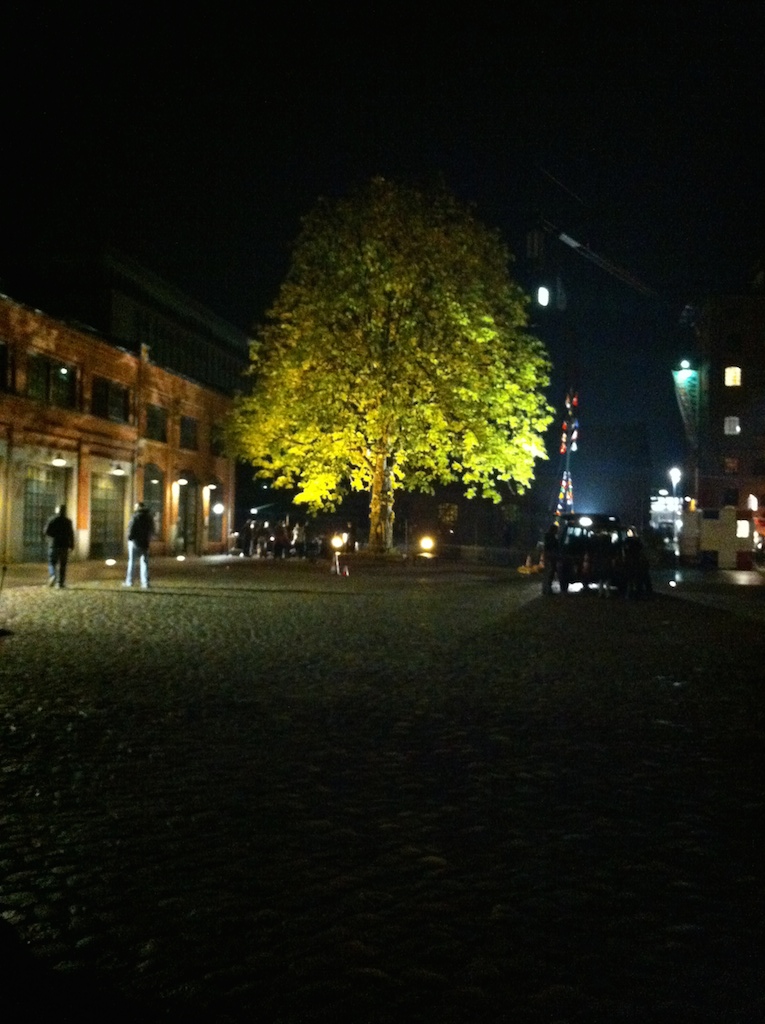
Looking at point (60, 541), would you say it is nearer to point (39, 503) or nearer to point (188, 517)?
point (39, 503)

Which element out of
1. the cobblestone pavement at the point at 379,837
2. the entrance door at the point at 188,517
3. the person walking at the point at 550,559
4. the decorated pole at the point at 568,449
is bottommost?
the cobblestone pavement at the point at 379,837

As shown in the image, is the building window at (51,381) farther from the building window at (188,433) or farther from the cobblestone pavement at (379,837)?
the cobblestone pavement at (379,837)

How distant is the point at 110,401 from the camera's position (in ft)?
124

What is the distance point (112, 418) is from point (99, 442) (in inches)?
58.5

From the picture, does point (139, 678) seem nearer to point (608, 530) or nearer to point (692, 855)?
point (692, 855)

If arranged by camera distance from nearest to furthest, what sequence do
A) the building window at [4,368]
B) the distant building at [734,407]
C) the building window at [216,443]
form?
the building window at [4,368] → the building window at [216,443] → the distant building at [734,407]

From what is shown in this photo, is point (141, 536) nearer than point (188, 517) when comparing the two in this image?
Yes

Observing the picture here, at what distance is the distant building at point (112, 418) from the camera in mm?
Answer: 31344

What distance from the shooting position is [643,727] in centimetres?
899

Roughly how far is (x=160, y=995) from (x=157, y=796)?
2.82m

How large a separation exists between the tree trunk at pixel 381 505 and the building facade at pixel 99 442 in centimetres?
921

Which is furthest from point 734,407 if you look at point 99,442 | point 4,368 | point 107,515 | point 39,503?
point 4,368

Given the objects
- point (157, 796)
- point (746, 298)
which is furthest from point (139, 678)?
point (746, 298)

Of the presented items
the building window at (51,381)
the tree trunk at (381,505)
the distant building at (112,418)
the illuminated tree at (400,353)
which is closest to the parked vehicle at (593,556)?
the illuminated tree at (400,353)
